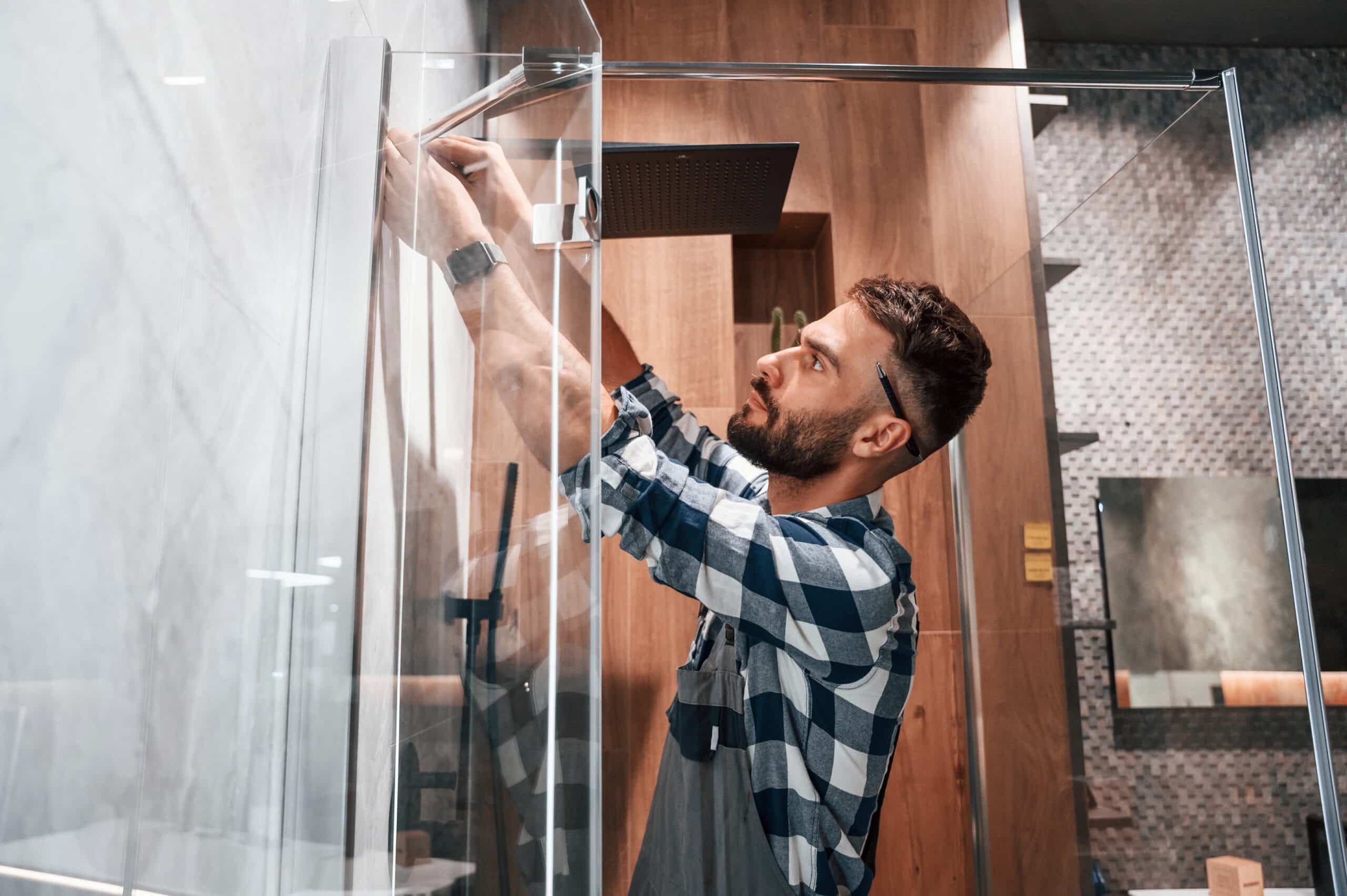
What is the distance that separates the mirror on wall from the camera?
91cm

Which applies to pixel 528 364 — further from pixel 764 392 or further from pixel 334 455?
pixel 764 392

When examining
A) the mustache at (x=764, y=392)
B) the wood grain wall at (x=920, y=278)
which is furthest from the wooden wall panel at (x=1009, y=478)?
the mustache at (x=764, y=392)

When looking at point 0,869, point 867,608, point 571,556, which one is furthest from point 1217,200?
point 0,869

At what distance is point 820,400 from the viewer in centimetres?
104

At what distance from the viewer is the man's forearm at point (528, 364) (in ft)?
1.72

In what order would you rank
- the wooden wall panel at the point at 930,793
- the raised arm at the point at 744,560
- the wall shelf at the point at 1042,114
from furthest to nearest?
the wall shelf at the point at 1042,114 < the wooden wall panel at the point at 930,793 < the raised arm at the point at 744,560

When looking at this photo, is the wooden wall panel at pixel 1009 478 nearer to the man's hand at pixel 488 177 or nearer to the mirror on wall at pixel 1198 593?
the mirror on wall at pixel 1198 593

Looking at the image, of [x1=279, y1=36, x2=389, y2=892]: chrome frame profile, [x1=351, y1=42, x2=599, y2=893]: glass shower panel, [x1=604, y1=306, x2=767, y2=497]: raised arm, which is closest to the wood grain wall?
[x1=604, y1=306, x2=767, y2=497]: raised arm

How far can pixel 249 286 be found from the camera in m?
0.38

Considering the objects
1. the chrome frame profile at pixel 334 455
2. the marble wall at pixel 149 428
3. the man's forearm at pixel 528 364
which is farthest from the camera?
the man's forearm at pixel 528 364

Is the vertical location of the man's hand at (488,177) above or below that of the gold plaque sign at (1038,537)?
above

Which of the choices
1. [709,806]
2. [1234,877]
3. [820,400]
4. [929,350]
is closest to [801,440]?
[820,400]

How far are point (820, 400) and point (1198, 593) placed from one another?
0.48 m

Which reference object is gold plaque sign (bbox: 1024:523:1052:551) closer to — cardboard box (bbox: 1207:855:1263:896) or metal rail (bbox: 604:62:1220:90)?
cardboard box (bbox: 1207:855:1263:896)
